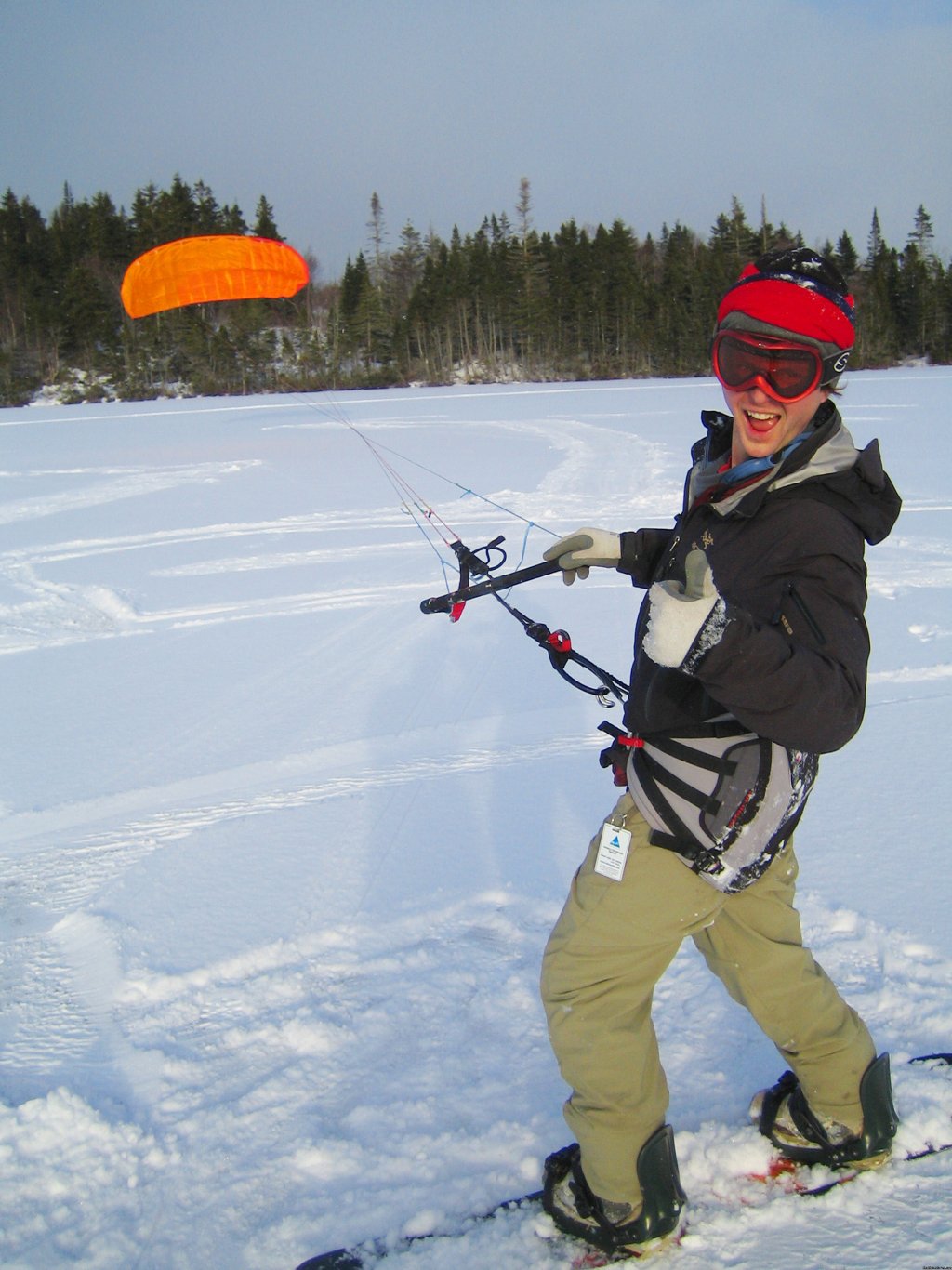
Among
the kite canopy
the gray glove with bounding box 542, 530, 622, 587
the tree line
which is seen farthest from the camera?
the tree line

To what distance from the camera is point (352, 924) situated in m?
2.78

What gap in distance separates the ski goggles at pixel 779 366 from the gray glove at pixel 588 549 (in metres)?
0.55

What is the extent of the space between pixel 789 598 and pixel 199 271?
71.1 ft

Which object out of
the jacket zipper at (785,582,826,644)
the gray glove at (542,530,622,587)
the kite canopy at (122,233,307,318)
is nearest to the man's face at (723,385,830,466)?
the jacket zipper at (785,582,826,644)

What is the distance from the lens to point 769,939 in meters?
1.81

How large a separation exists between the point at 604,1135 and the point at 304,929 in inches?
52.6

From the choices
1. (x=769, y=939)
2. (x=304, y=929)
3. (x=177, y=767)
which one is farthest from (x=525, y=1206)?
(x=177, y=767)

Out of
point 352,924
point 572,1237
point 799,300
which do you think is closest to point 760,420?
point 799,300

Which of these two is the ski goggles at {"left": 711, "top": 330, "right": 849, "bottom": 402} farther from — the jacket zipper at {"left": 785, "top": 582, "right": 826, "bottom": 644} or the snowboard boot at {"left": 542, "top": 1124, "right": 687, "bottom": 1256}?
the snowboard boot at {"left": 542, "top": 1124, "right": 687, "bottom": 1256}

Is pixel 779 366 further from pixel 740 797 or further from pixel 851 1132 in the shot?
pixel 851 1132

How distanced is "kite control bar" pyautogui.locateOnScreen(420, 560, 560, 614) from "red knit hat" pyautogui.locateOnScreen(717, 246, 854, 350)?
713 millimetres

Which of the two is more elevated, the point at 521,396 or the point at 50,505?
the point at 521,396

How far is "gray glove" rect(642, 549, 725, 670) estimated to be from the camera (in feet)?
4.15

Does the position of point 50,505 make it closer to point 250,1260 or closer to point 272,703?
point 272,703
